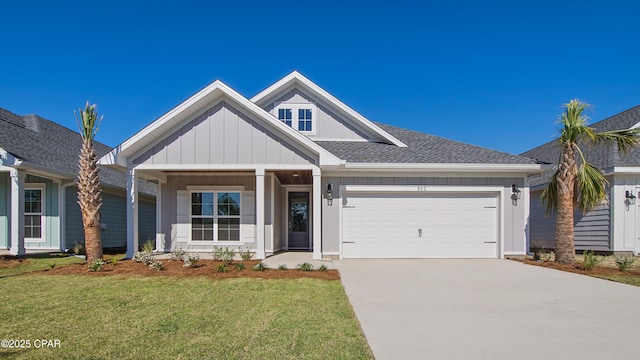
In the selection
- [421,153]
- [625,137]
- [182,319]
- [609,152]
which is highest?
[625,137]

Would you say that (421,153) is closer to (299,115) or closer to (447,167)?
(447,167)

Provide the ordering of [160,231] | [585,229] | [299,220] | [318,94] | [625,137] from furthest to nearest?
[299,220] < [585,229] < [318,94] < [160,231] < [625,137]

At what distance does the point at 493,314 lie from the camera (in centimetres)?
545

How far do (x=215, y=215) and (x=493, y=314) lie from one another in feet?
30.0

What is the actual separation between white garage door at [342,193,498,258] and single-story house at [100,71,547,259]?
0.03 meters

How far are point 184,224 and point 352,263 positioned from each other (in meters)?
5.75

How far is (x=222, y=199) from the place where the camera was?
1237 cm

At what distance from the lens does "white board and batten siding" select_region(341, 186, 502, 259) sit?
11438mm

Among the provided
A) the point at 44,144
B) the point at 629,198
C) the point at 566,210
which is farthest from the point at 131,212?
the point at 629,198

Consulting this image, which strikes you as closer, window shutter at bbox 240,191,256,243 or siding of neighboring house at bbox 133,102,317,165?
siding of neighboring house at bbox 133,102,317,165

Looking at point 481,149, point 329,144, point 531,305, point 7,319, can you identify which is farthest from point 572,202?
point 7,319

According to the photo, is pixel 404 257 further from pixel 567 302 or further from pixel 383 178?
pixel 567 302

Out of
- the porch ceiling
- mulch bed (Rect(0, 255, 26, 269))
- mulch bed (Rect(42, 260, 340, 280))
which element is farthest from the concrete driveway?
mulch bed (Rect(0, 255, 26, 269))

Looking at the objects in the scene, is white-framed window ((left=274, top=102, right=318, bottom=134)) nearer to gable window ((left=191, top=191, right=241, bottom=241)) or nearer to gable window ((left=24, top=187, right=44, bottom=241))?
gable window ((left=191, top=191, right=241, bottom=241))
